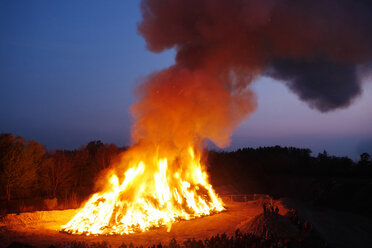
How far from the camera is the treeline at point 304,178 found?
22.3m

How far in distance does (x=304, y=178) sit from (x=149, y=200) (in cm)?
2290

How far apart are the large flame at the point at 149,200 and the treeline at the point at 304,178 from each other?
375 inches

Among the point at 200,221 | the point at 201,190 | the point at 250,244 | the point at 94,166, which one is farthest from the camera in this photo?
the point at 94,166

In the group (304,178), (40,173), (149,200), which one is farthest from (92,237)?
(304,178)

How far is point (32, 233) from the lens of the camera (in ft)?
45.2

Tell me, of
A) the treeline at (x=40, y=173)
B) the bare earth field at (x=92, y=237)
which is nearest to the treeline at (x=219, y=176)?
the treeline at (x=40, y=173)

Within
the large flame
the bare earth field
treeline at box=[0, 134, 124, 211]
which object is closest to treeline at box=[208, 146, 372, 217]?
the bare earth field

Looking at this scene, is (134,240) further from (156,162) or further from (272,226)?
(156,162)

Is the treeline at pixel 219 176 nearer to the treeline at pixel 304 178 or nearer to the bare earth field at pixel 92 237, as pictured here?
the treeline at pixel 304 178

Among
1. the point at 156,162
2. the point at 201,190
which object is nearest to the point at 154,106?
the point at 156,162

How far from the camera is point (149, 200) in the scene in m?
16.8

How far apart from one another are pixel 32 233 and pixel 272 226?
403 inches

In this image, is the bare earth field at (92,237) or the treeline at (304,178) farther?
the treeline at (304,178)

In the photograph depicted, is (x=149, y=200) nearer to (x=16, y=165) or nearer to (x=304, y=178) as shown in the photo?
(x=16, y=165)
